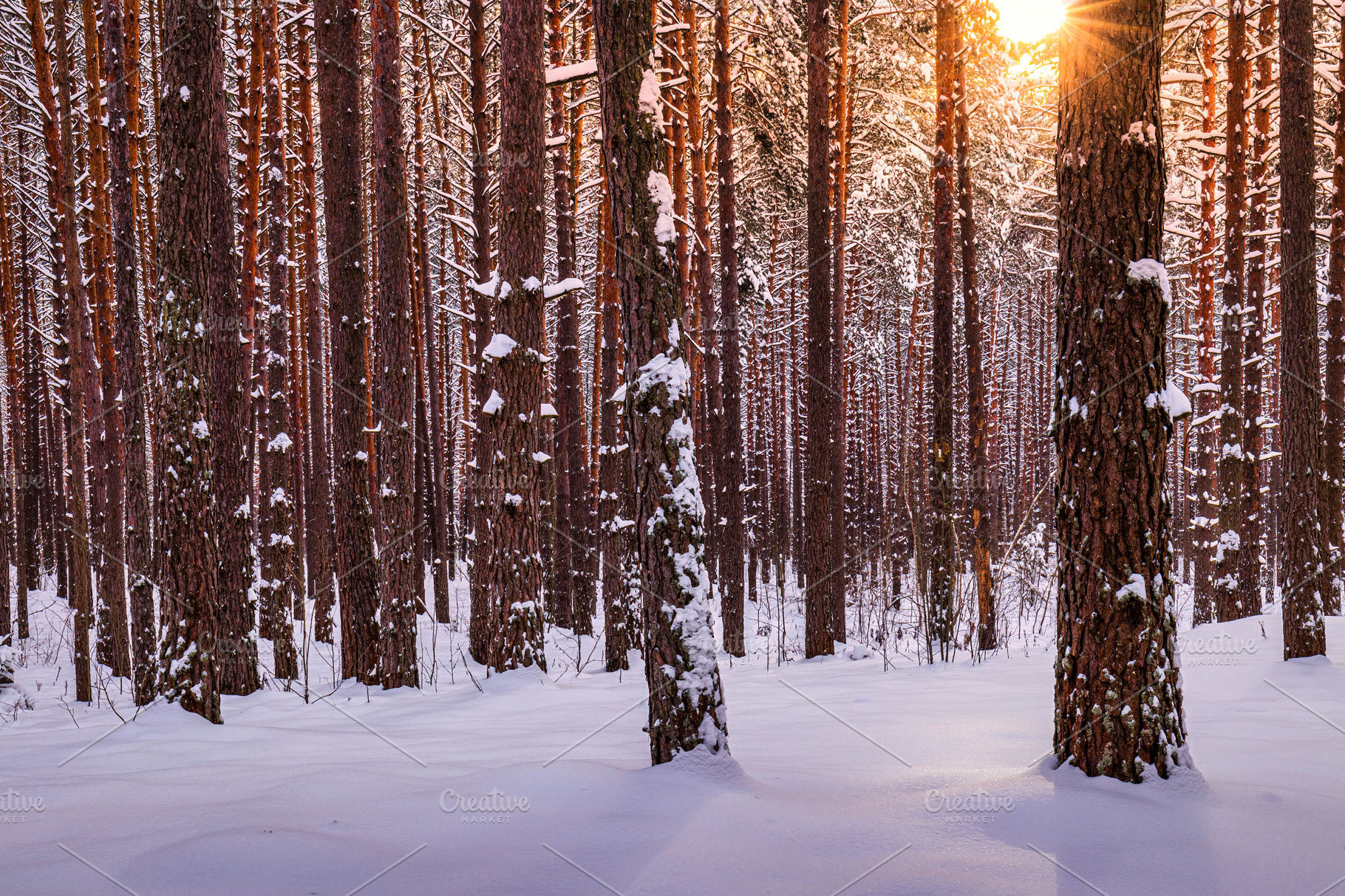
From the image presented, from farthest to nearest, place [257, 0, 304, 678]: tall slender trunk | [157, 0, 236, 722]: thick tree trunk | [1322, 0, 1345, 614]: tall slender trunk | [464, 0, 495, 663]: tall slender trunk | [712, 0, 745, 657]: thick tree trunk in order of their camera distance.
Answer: [712, 0, 745, 657]: thick tree trunk
[257, 0, 304, 678]: tall slender trunk
[464, 0, 495, 663]: tall slender trunk
[1322, 0, 1345, 614]: tall slender trunk
[157, 0, 236, 722]: thick tree trunk

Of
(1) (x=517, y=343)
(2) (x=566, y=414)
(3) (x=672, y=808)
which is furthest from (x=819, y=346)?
(3) (x=672, y=808)

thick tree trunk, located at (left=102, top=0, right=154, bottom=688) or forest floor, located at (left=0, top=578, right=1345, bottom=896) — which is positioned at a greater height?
thick tree trunk, located at (left=102, top=0, right=154, bottom=688)

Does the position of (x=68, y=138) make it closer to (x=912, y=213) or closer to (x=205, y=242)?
(x=205, y=242)

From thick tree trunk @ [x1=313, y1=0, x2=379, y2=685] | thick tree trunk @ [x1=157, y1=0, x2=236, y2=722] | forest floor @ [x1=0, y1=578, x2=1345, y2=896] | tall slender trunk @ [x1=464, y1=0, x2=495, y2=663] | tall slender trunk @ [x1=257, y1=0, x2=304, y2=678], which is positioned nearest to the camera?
forest floor @ [x1=0, y1=578, x2=1345, y2=896]

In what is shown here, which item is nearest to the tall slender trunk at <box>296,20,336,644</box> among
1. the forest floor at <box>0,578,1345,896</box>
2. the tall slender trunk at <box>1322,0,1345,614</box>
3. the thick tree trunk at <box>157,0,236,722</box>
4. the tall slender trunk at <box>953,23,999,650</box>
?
the thick tree trunk at <box>157,0,236,722</box>

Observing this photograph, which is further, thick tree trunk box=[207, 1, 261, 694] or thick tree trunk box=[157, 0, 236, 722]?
thick tree trunk box=[207, 1, 261, 694]

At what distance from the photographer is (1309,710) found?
16.5ft

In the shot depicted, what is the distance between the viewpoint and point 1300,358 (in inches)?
271

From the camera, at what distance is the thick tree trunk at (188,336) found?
501 cm

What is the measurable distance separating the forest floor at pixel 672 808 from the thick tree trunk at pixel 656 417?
36cm

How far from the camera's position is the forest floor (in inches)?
107

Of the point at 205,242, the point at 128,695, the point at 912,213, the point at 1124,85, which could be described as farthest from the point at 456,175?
the point at 1124,85

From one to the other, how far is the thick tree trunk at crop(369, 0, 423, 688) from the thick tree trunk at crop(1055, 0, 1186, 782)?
5.81 m

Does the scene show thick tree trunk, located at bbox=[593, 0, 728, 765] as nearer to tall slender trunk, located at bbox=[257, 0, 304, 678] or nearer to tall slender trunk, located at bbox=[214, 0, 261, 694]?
tall slender trunk, located at bbox=[214, 0, 261, 694]
